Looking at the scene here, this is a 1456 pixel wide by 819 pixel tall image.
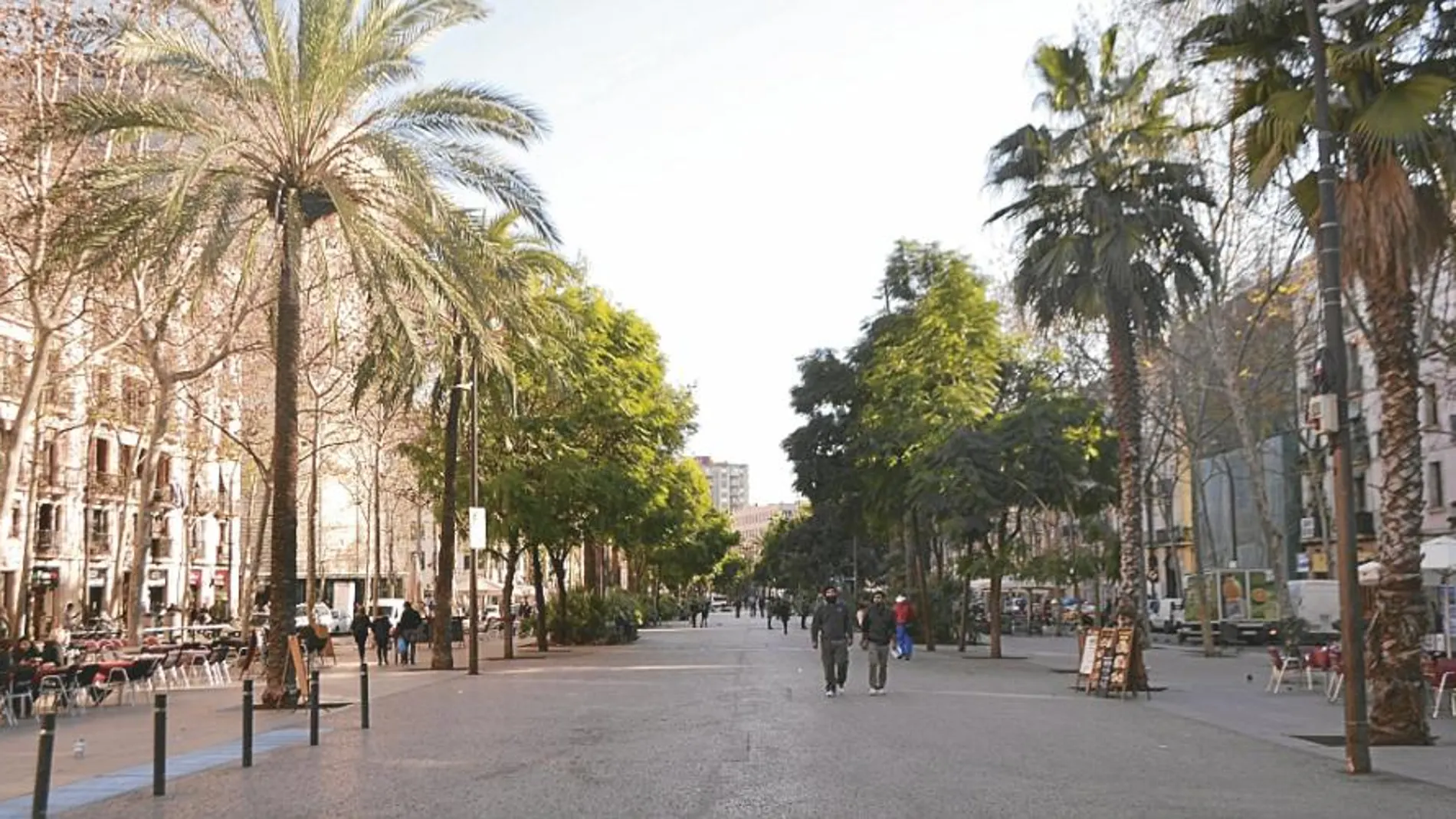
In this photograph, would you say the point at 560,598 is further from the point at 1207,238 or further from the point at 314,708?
the point at 314,708

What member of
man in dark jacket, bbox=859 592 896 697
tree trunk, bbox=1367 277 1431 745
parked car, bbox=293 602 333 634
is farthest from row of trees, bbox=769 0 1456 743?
parked car, bbox=293 602 333 634

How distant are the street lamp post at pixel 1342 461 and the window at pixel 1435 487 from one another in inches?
1597

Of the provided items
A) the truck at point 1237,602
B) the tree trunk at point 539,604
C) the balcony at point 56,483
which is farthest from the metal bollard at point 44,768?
the balcony at point 56,483

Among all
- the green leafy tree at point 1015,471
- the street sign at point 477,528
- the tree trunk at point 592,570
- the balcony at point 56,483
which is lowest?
the tree trunk at point 592,570

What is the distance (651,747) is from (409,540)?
81.2 metres

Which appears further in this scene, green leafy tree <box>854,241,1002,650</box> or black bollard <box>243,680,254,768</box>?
green leafy tree <box>854,241,1002,650</box>

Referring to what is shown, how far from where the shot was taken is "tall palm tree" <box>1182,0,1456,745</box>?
16016 mm

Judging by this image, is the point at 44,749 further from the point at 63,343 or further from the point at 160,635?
the point at 160,635

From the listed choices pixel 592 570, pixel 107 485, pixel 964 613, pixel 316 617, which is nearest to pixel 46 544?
pixel 107 485

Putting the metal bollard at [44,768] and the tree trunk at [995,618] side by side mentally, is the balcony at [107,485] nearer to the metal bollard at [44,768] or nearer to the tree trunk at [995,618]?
the tree trunk at [995,618]

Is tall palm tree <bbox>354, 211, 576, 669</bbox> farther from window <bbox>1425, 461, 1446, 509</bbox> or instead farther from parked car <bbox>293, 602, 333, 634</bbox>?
window <bbox>1425, 461, 1446, 509</bbox>

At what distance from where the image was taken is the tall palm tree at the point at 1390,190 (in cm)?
1602

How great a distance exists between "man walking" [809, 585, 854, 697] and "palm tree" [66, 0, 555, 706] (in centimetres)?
799

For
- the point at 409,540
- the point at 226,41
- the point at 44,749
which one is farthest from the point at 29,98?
the point at 409,540
